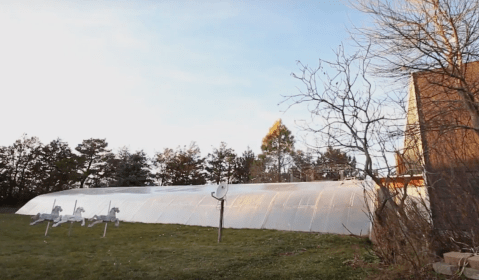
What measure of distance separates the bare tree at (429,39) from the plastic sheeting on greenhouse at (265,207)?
335 cm

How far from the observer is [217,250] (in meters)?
7.30

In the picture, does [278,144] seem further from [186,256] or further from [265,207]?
[186,256]

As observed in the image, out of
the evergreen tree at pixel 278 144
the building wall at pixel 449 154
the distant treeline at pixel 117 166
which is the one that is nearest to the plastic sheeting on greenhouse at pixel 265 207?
the building wall at pixel 449 154

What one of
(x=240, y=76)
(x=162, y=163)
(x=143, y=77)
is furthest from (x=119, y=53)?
(x=162, y=163)

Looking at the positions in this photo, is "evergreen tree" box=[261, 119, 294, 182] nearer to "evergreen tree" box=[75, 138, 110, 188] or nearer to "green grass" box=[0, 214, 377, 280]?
"green grass" box=[0, 214, 377, 280]

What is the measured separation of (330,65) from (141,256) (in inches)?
217

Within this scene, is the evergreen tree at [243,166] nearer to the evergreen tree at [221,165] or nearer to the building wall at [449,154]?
the evergreen tree at [221,165]

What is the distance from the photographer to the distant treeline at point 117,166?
92.5ft

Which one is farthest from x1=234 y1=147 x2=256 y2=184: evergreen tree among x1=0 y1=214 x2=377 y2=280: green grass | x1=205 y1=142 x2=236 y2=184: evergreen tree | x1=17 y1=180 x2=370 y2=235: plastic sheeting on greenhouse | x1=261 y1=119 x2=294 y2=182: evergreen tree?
x1=0 y1=214 x2=377 y2=280: green grass

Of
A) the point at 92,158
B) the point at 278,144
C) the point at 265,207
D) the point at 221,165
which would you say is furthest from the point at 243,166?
the point at 265,207

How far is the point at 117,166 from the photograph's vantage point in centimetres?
3278

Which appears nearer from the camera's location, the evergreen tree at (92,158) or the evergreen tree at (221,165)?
the evergreen tree at (92,158)

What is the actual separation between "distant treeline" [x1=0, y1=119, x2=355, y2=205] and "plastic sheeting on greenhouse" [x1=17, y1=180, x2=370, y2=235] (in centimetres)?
1250

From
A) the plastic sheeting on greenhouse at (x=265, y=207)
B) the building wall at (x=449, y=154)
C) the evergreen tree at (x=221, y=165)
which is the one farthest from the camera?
the evergreen tree at (x=221, y=165)
